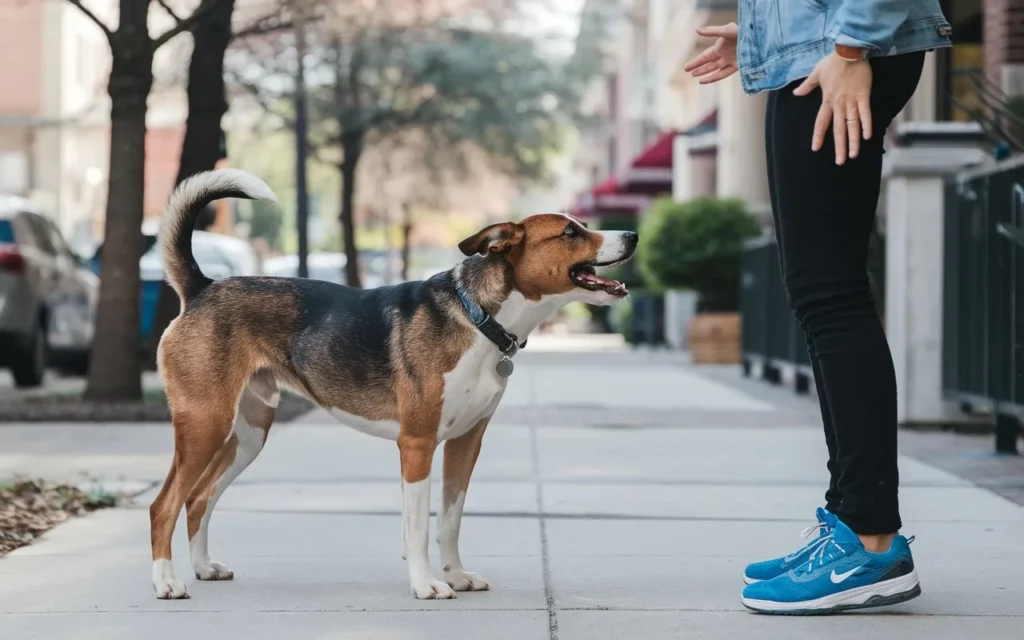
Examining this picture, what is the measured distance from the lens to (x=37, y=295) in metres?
14.6

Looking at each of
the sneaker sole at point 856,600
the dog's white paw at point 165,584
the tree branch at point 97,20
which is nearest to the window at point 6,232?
the tree branch at point 97,20

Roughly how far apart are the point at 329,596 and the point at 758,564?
1229 mm

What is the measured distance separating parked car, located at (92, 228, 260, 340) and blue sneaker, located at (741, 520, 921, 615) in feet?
42.8

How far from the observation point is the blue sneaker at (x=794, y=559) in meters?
4.52

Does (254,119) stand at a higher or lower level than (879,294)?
higher

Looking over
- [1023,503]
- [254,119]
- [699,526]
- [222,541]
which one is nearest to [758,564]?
[699,526]

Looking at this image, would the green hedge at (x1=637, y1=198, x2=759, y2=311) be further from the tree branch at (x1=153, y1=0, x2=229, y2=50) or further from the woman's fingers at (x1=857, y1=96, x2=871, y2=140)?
the woman's fingers at (x1=857, y1=96, x2=871, y2=140)

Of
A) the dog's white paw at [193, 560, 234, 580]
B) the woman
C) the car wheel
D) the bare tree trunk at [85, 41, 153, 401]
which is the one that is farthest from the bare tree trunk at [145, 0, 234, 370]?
the woman

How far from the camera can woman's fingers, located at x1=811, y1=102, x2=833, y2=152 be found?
14.0 ft

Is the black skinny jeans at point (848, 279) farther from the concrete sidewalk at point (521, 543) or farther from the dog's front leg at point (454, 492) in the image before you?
the dog's front leg at point (454, 492)

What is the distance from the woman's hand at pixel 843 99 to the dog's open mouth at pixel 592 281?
753 millimetres

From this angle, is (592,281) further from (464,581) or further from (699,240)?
(699,240)

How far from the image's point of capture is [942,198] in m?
10.2

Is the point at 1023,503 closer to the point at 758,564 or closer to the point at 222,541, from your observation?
the point at 758,564
